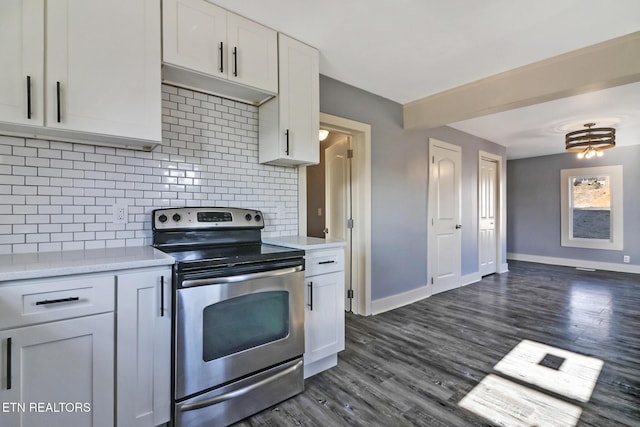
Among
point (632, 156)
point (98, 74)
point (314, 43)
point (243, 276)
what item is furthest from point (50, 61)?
point (632, 156)

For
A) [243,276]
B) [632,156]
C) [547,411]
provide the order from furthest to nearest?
1. [632,156]
2. [547,411]
3. [243,276]

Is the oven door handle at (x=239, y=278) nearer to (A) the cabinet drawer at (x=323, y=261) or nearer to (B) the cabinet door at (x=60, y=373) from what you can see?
(A) the cabinet drawer at (x=323, y=261)

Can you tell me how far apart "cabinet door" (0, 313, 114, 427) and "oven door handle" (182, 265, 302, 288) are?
1.15 ft

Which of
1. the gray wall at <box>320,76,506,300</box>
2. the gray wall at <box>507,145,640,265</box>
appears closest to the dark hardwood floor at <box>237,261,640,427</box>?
the gray wall at <box>320,76,506,300</box>

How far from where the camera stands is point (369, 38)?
224cm

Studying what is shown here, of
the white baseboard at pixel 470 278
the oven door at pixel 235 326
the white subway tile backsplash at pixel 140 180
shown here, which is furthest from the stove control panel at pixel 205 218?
the white baseboard at pixel 470 278

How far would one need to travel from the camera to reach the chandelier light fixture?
13.6 ft

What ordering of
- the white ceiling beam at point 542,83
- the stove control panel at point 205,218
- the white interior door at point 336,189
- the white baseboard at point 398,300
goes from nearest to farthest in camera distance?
the stove control panel at point 205,218
the white ceiling beam at point 542,83
the white baseboard at point 398,300
the white interior door at point 336,189

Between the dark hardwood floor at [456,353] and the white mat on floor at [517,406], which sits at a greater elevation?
the dark hardwood floor at [456,353]

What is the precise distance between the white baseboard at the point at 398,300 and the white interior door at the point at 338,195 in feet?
0.97

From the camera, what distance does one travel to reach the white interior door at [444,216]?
4.10 metres

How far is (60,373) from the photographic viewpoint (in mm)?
1206

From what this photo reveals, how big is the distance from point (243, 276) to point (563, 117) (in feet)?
15.1

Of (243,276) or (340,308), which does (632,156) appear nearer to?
(340,308)
